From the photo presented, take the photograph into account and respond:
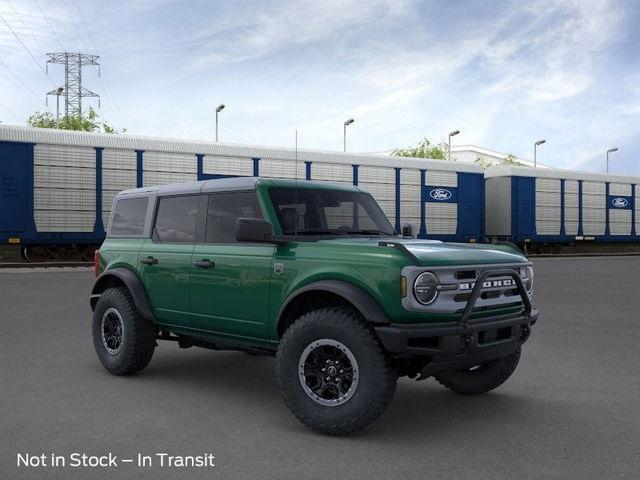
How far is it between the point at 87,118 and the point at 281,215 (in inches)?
2184

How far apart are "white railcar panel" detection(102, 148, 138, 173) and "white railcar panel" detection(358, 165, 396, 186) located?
9251 millimetres

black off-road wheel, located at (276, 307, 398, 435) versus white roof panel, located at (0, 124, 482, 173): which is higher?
white roof panel, located at (0, 124, 482, 173)

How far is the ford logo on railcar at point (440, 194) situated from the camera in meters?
30.1

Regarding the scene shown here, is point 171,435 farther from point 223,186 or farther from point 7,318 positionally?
point 7,318

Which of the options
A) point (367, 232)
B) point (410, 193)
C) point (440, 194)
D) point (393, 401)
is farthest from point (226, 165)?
point (393, 401)

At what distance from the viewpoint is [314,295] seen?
16.8 feet

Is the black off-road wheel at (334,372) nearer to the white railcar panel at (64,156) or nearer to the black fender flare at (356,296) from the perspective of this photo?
the black fender flare at (356,296)

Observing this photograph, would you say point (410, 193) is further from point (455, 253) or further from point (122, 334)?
point (455, 253)

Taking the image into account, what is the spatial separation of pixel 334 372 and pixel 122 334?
9.06 feet

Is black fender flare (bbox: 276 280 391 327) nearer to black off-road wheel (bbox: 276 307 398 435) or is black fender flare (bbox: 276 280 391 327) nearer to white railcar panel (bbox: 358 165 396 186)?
black off-road wheel (bbox: 276 307 398 435)

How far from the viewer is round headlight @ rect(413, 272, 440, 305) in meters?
4.50

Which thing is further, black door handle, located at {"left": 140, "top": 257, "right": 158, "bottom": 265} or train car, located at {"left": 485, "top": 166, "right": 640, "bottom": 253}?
train car, located at {"left": 485, "top": 166, "right": 640, "bottom": 253}

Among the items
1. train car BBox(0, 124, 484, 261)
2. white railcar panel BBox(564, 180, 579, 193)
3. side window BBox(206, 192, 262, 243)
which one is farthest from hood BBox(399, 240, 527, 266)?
white railcar panel BBox(564, 180, 579, 193)

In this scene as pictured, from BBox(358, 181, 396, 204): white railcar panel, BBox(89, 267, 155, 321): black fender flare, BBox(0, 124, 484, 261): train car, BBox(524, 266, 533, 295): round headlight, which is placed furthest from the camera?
BBox(358, 181, 396, 204): white railcar panel
